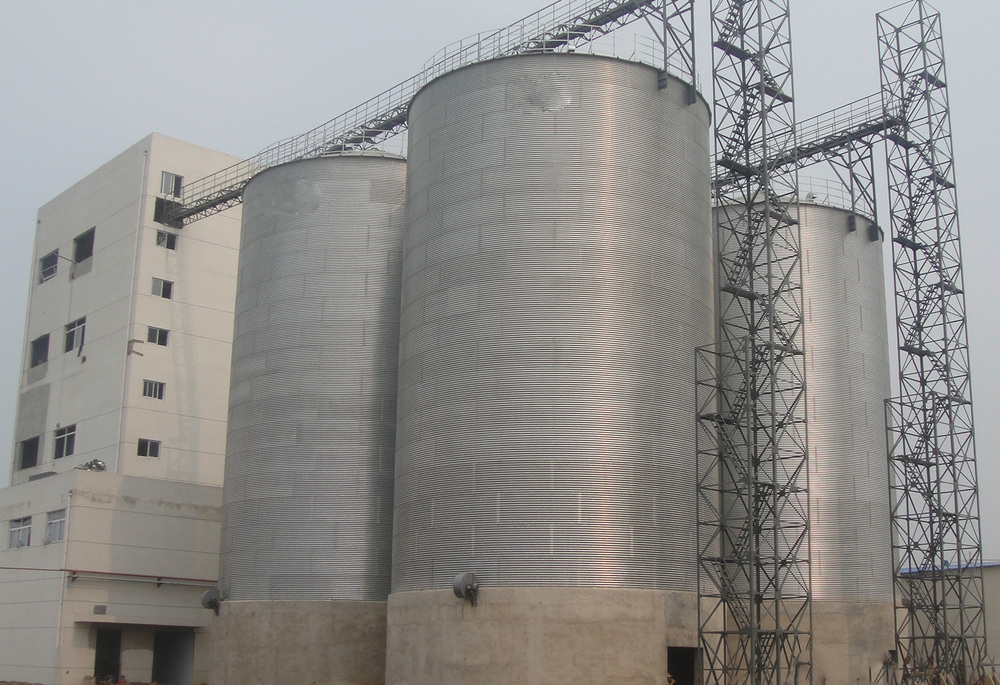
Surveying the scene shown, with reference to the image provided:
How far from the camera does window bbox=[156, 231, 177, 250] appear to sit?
6481cm

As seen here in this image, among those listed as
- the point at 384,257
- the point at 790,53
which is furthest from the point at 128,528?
the point at 790,53

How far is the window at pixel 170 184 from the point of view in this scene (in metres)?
65.8

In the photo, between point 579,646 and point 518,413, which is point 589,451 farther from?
point 579,646

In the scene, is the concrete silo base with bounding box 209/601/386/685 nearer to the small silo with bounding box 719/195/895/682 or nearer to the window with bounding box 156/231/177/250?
the small silo with bounding box 719/195/895/682

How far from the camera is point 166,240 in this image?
65188mm

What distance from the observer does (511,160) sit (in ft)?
124

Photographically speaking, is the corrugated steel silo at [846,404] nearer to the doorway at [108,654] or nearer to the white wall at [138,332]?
the doorway at [108,654]

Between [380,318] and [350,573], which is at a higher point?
[380,318]

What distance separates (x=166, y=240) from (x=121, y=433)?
11.4 meters

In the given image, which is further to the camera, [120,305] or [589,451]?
[120,305]

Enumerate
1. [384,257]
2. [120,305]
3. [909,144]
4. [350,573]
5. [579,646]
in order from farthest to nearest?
1. [120,305]
2. [909,144]
3. [384,257]
4. [350,573]
5. [579,646]

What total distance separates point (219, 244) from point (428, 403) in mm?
34320

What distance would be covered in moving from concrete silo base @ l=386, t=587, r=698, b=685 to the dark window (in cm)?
4129

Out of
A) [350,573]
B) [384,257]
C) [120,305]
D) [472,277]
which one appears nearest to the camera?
[472,277]
